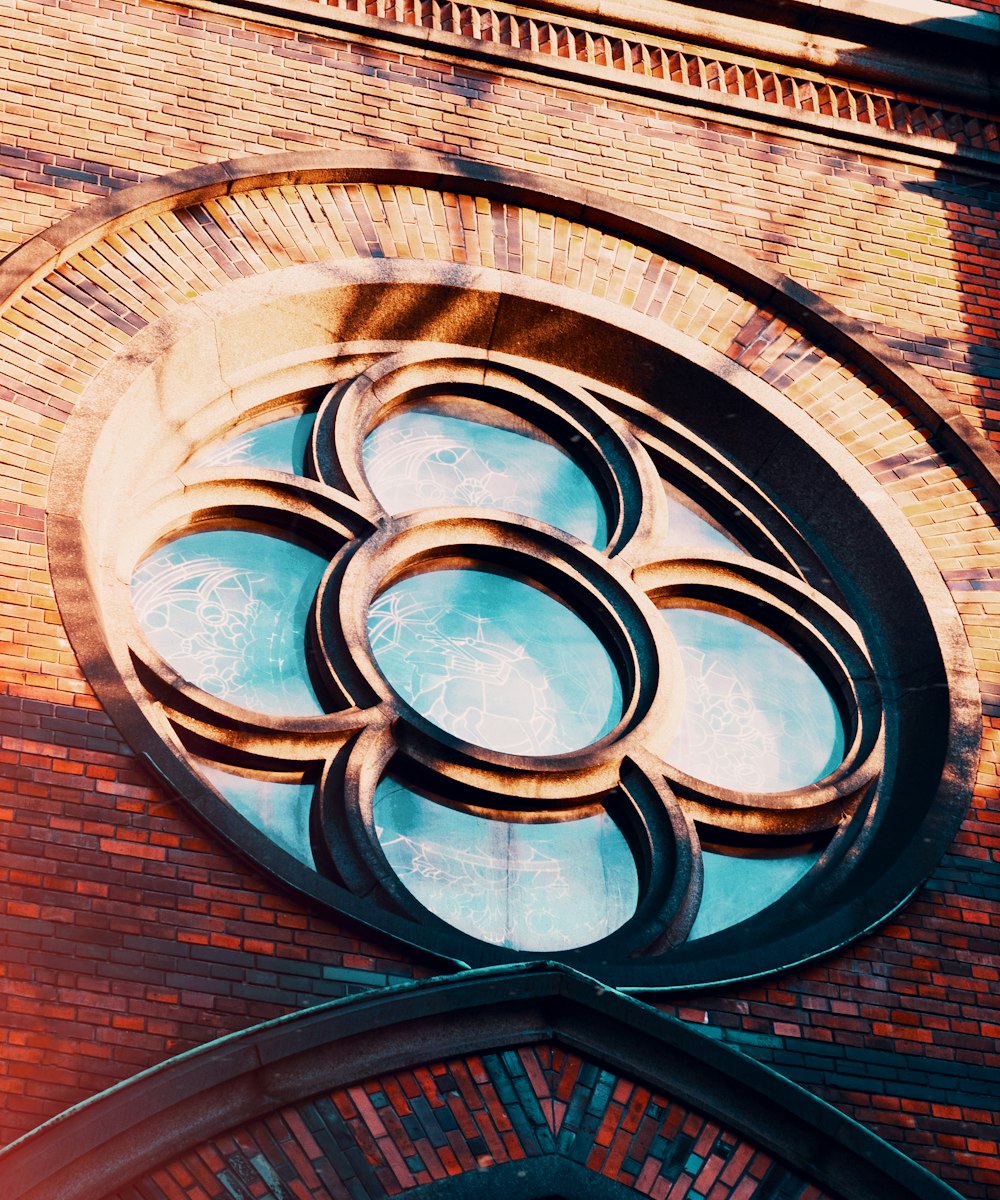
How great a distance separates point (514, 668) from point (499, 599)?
0.38 metres

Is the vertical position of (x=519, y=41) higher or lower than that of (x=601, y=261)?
higher

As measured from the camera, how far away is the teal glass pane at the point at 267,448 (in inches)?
333

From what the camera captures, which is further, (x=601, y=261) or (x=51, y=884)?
(x=601, y=261)

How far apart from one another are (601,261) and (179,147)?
6.42 feet

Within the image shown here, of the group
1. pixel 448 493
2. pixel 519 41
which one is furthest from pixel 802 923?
pixel 519 41

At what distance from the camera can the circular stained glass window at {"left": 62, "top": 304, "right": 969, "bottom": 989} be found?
719cm

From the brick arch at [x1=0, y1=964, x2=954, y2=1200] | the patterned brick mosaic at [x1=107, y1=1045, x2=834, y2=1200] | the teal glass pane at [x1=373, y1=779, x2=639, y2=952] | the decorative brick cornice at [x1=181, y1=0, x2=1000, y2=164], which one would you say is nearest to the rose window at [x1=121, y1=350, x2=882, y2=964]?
the teal glass pane at [x1=373, y1=779, x2=639, y2=952]

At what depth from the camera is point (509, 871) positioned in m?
7.34

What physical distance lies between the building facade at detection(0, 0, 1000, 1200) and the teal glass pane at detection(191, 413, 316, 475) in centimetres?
3

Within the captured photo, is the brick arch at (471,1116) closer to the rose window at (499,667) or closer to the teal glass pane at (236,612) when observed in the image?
the rose window at (499,667)

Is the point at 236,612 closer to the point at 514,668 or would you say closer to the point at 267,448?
the point at 267,448

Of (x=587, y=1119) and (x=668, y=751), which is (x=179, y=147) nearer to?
(x=668, y=751)

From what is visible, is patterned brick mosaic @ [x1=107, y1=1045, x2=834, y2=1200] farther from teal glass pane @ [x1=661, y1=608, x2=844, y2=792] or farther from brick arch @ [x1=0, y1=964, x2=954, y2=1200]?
teal glass pane @ [x1=661, y1=608, x2=844, y2=792]

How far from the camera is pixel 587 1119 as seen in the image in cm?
617
